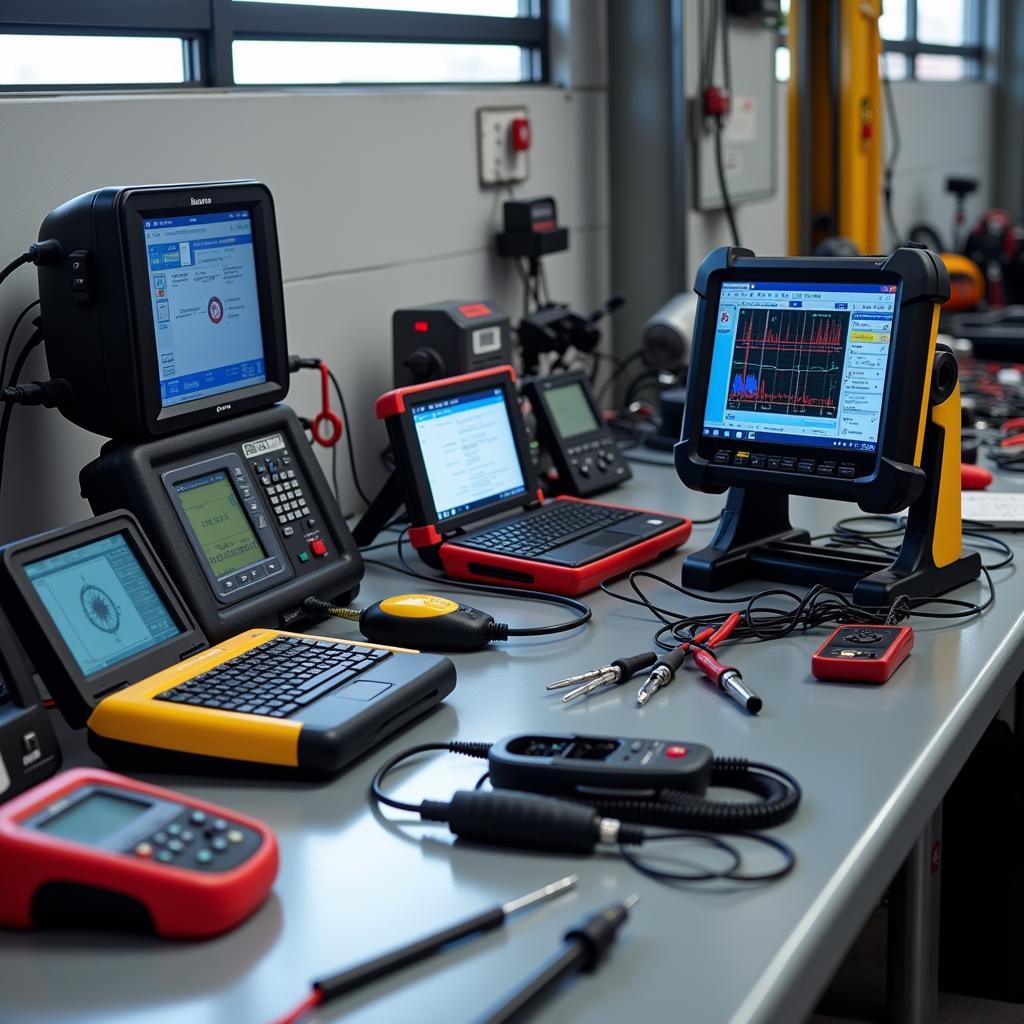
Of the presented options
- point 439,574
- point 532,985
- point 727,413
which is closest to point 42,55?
point 439,574

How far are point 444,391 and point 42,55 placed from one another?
2.17 feet

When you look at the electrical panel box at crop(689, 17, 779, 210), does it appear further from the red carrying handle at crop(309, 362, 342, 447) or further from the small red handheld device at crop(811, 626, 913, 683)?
the small red handheld device at crop(811, 626, 913, 683)

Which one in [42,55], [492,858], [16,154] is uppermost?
[42,55]

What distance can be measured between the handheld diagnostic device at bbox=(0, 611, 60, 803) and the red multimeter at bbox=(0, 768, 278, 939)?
0.13 meters

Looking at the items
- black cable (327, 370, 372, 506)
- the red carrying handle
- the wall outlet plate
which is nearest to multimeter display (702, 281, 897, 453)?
the red carrying handle

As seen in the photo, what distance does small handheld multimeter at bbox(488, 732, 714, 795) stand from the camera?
110 centimetres

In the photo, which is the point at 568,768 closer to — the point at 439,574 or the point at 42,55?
the point at 439,574

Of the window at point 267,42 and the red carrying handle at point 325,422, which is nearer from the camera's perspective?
the window at point 267,42

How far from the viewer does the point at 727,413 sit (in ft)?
5.69

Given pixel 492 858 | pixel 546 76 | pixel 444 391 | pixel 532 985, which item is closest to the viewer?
pixel 532 985

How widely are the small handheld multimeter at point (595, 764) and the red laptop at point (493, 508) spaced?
1.71 ft

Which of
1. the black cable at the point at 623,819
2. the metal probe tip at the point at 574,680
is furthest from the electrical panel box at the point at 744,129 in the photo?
the black cable at the point at 623,819

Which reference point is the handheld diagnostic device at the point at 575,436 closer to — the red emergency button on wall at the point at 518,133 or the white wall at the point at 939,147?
the red emergency button on wall at the point at 518,133

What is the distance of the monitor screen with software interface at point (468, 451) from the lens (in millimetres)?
1839
